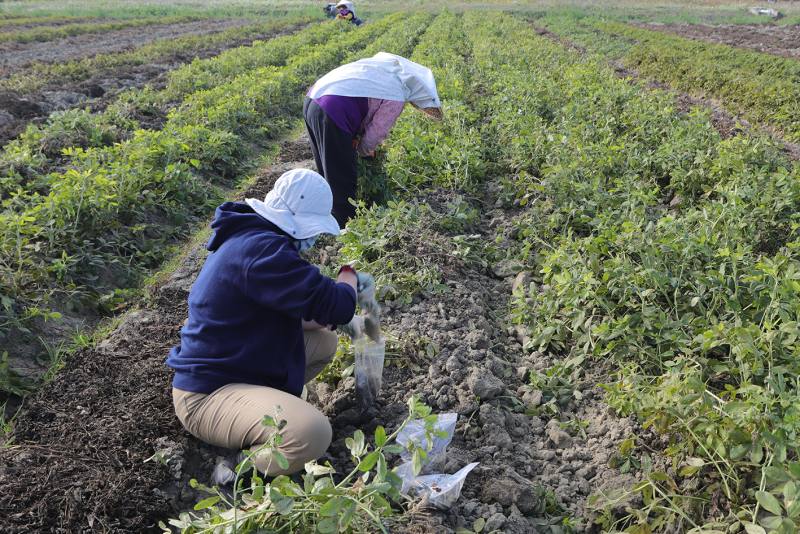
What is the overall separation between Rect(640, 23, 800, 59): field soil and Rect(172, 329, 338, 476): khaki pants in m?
19.1

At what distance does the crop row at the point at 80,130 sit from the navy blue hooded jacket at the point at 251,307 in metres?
3.21

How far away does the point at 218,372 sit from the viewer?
2828 millimetres

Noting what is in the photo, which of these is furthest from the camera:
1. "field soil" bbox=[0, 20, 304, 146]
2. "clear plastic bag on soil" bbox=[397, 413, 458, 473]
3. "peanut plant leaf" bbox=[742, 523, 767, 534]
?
"field soil" bbox=[0, 20, 304, 146]

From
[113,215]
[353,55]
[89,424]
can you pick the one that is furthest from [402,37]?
[89,424]

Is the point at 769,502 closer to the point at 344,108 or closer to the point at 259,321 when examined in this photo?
the point at 259,321

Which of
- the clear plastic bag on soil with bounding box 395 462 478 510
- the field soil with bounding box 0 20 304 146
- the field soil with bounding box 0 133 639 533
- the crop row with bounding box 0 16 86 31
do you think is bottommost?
the field soil with bounding box 0 133 639 533

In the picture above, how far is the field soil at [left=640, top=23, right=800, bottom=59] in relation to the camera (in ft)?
64.0

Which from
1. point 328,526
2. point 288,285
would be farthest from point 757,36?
point 328,526

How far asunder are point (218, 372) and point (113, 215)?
3161 mm

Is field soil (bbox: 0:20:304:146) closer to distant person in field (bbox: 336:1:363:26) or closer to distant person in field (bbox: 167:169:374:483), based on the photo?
distant person in field (bbox: 167:169:374:483)

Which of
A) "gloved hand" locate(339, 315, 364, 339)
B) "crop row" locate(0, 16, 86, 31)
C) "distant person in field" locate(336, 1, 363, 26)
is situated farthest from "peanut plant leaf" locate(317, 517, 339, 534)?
"crop row" locate(0, 16, 86, 31)

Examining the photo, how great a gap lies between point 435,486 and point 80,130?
6969 millimetres

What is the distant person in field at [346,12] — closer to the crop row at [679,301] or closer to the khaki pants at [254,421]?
the crop row at [679,301]

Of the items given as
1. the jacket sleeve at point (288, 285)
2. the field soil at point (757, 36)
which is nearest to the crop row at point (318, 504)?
the jacket sleeve at point (288, 285)
